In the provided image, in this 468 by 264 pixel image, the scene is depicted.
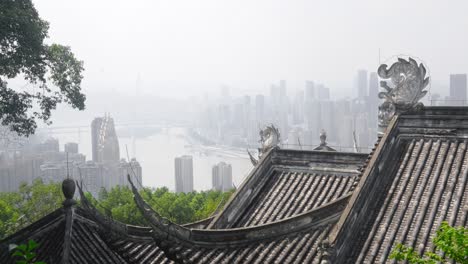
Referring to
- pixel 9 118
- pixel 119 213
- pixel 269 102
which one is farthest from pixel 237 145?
pixel 9 118

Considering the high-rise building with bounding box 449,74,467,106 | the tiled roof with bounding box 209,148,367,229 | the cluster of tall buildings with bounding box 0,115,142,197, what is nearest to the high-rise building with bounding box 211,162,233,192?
the cluster of tall buildings with bounding box 0,115,142,197

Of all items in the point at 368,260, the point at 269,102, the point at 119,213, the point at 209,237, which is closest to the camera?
the point at 368,260

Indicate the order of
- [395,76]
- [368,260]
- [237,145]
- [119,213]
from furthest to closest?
1. [237,145]
2. [119,213]
3. [395,76]
4. [368,260]

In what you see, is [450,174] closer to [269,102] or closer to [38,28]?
[38,28]

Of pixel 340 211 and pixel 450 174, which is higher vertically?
pixel 450 174

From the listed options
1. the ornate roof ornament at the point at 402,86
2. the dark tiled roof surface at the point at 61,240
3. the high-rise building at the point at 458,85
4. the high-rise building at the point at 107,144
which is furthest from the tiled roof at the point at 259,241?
the high-rise building at the point at 107,144

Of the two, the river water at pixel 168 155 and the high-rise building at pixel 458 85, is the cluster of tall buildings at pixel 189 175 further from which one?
the high-rise building at pixel 458 85

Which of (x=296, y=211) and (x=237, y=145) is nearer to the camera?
(x=296, y=211)

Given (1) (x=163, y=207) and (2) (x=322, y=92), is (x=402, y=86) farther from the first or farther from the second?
(2) (x=322, y=92)

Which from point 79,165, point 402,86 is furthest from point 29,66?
point 79,165

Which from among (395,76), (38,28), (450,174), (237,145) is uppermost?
(38,28)
